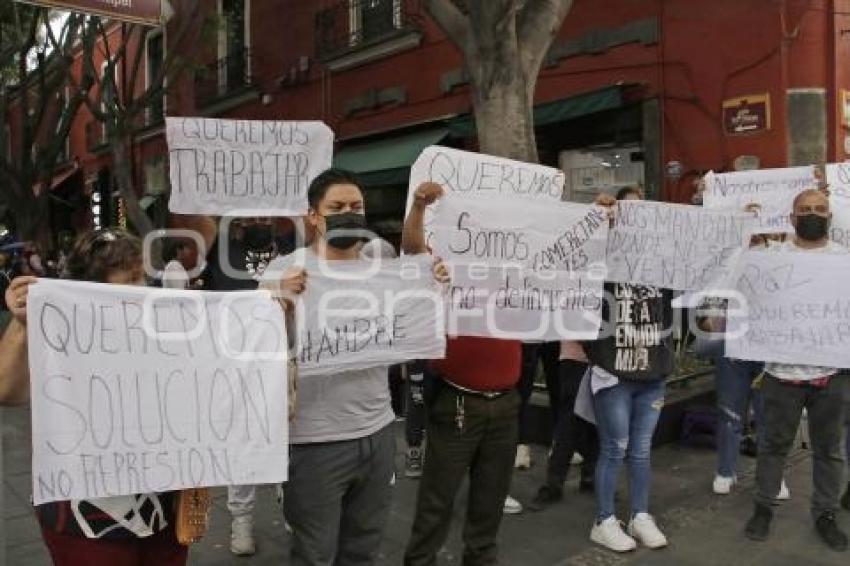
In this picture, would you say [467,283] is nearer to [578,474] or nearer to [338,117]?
[578,474]

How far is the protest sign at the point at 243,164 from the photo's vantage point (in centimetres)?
435

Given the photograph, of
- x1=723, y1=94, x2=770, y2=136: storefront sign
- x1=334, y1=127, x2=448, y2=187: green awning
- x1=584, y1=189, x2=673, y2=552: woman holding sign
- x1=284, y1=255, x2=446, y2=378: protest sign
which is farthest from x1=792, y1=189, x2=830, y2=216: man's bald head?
x1=334, y1=127, x2=448, y2=187: green awning

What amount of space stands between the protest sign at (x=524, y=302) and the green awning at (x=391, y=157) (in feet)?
24.7

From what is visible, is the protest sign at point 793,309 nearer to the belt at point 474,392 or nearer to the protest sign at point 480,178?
the protest sign at point 480,178

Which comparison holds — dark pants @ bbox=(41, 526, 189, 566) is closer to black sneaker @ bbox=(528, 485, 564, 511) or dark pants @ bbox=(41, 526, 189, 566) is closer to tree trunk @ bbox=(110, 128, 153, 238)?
black sneaker @ bbox=(528, 485, 564, 511)

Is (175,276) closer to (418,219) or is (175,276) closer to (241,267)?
(241,267)

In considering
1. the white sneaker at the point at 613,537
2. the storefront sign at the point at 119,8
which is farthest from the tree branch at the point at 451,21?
the white sneaker at the point at 613,537

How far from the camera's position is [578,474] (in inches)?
218

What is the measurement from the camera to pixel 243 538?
4.14m

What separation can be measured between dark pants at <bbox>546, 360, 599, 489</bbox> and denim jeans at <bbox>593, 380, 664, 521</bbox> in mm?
724

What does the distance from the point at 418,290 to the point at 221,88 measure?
15.8m

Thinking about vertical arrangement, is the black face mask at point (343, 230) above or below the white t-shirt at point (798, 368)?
above

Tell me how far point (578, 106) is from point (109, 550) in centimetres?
815

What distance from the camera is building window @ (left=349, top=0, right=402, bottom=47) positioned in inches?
512
